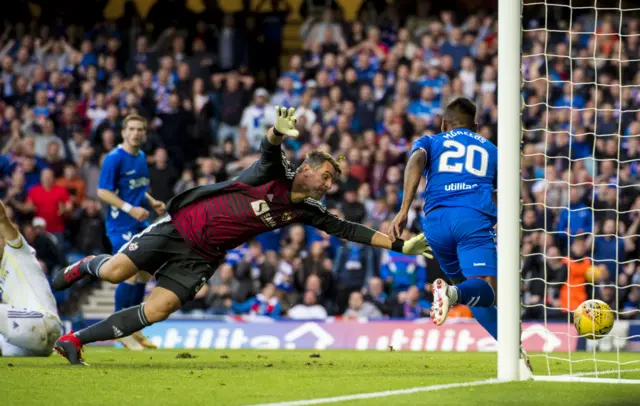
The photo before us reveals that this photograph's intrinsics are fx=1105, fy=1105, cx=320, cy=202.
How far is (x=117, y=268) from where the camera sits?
28.6 ft

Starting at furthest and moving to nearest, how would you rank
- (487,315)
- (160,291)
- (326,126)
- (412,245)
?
(326,126) → (412,245) → (160,291) → (487,315)

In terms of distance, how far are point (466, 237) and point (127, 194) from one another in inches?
182

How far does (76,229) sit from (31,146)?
178 centimetres

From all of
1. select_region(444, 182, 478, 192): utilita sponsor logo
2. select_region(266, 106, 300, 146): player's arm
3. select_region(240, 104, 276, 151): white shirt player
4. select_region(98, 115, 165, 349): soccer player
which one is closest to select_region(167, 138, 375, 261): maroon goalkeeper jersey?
select_region(266, 106, 300, 146): player's arm

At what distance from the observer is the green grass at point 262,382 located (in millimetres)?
6012

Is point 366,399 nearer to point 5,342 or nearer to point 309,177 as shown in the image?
point 309,177

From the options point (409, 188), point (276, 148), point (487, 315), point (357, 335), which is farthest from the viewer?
point (357, 335)

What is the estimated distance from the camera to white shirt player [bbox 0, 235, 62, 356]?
9.20m

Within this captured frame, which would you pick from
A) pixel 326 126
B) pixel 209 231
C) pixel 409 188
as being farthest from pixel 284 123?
pixel 326 126

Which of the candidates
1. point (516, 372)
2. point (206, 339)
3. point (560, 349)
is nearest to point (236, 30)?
point (206, 339)

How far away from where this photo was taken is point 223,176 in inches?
680

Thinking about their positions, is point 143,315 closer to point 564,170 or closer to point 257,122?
point 564,170

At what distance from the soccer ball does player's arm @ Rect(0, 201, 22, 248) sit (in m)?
4.68

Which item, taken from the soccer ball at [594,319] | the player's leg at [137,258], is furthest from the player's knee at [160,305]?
the soccer ball at [594,319]
